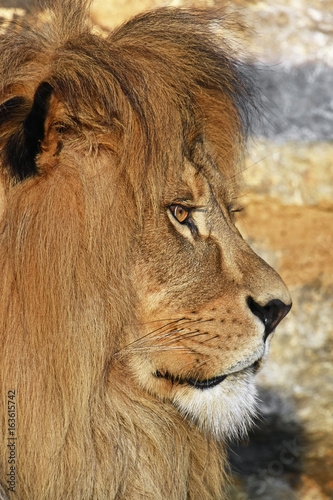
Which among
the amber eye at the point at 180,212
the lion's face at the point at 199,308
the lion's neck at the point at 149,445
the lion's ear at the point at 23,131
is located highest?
the lion's ear at the point at 23,131

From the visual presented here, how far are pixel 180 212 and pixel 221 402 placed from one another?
2.08 ft

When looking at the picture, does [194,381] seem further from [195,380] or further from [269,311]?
[269,311]

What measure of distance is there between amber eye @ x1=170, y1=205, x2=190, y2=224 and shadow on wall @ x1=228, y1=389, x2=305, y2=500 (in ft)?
7.35

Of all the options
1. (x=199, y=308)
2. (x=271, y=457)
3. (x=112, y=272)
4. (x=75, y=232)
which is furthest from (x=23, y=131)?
(x=271, y=457)

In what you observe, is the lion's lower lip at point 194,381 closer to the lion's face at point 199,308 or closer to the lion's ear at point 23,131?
the lion's face at point 199,308

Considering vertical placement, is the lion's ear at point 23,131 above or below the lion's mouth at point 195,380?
above

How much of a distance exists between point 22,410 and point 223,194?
1004mm

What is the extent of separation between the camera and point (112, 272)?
1985 mm

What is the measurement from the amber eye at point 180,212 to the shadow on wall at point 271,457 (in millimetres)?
2240

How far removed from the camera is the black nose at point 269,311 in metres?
2.10

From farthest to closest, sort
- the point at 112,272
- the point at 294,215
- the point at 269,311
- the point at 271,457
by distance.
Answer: the point at 294,215 < the point at 271,457 < the point at 269,311 < the point at 112,272

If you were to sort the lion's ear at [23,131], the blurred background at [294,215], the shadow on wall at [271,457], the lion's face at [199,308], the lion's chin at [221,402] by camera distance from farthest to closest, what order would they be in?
the blurred background at [294,215] < the shadow on wall at [271,457] < the lion's chin at [221,402] < the lion's face at [199,308] < the lion's ear at [23,131]

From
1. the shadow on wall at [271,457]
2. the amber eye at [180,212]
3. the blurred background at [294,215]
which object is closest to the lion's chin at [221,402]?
the amber eye at [180,212]

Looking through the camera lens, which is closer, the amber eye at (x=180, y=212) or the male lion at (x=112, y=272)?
the male lion at (x=112, y=272)
